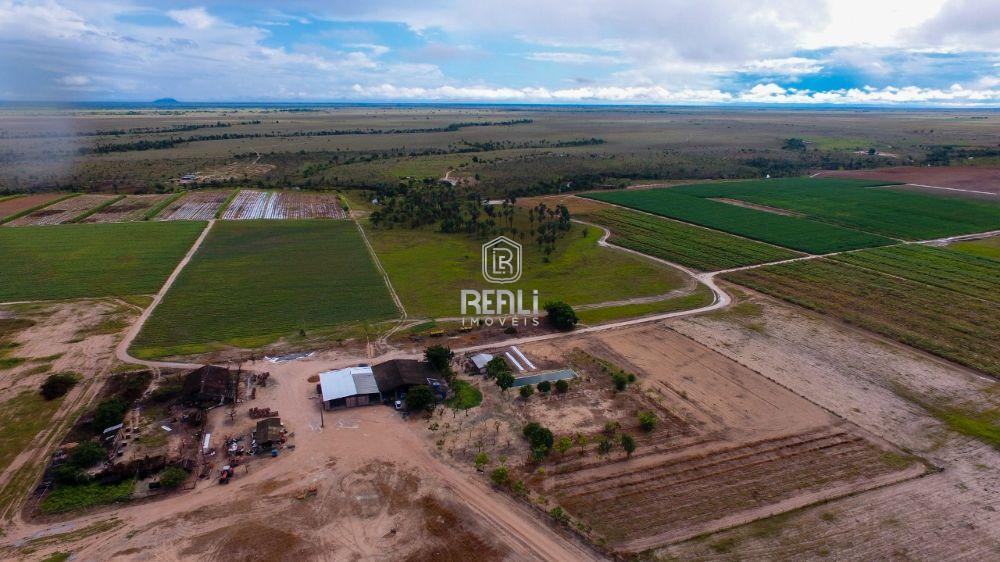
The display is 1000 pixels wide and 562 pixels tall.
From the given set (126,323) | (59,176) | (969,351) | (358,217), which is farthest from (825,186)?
(59,176)

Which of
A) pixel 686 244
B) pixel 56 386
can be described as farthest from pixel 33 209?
pixel 686 244

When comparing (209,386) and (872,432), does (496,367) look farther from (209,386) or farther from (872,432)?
(872,432)

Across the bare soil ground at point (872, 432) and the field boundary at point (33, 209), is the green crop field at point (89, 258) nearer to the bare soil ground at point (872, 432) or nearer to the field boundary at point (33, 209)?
the field boundary at point (33, 209)

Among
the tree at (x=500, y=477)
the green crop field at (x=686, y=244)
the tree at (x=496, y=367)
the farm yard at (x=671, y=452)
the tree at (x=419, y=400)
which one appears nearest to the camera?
the farm yard at (x=671, y=452)

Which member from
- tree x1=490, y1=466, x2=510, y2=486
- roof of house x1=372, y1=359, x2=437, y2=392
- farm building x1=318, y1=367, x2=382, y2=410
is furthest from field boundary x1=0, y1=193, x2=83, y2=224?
tree x1=490, y1=466, x2=510, y2=486

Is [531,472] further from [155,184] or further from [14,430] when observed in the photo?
[155,184]

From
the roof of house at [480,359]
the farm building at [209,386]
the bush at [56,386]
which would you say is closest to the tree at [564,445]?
the roof of house at [480,359]
